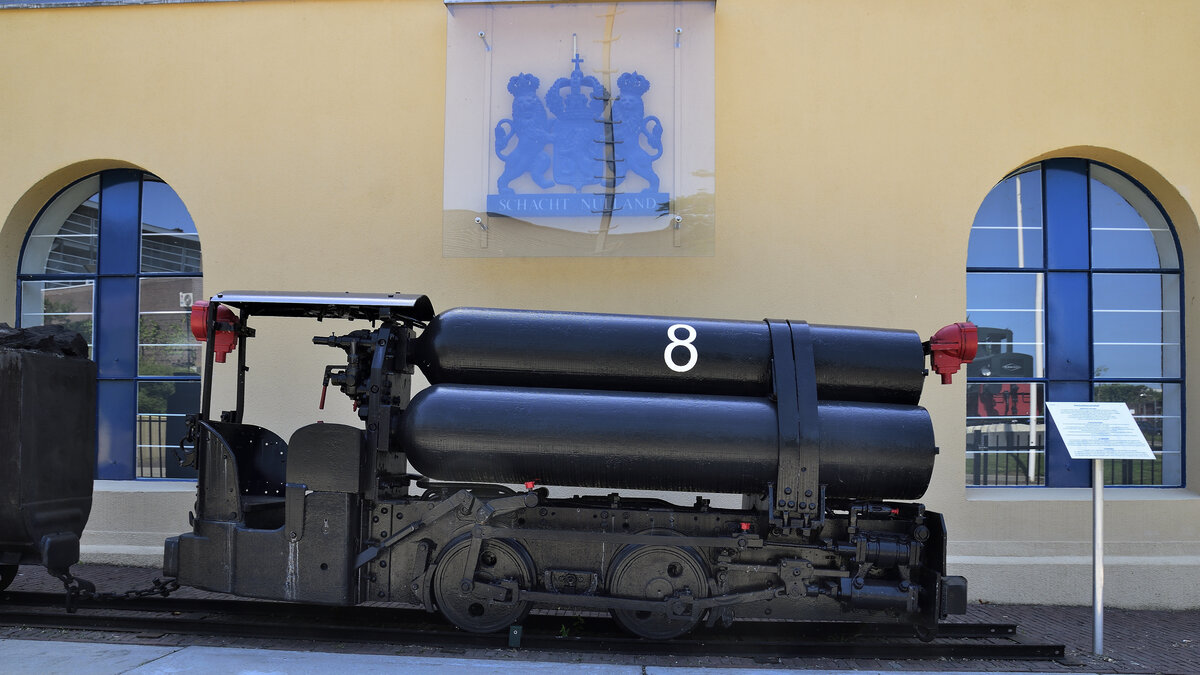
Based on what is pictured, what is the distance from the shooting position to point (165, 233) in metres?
9.00

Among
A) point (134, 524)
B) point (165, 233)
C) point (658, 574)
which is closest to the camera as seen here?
point (658, 574)

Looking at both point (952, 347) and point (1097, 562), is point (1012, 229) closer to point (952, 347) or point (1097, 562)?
point (952, 347)

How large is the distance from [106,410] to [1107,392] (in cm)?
1058

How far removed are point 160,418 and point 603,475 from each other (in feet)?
19.6

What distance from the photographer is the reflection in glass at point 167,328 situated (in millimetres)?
8906

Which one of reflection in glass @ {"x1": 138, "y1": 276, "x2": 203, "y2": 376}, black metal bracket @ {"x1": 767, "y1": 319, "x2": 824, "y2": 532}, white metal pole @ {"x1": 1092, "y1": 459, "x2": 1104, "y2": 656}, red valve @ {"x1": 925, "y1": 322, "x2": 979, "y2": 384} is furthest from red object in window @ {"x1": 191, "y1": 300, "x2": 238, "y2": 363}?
white metal pole @ {"x1": 1092, "y1": 459, "x2": 1104, "y2": 656}

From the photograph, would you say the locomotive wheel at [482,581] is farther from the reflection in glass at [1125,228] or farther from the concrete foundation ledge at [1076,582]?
the reflection in glass at [1125,228]

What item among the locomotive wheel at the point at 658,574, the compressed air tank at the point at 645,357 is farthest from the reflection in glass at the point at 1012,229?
the locomotive wheel at the point at 658,574

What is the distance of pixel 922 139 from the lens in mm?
8000

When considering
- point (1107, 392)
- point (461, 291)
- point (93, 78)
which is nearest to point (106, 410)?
point (93, 78)

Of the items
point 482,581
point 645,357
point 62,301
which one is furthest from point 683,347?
point 62,301

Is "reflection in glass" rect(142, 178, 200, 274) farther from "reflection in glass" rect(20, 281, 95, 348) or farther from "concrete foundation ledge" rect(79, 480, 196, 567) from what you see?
"concrete foundation ledge" rect(79, 480, 196, 567)

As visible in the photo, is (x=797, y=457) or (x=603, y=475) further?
(x=603, y=475)

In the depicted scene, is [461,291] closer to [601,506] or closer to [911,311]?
[601,506]
